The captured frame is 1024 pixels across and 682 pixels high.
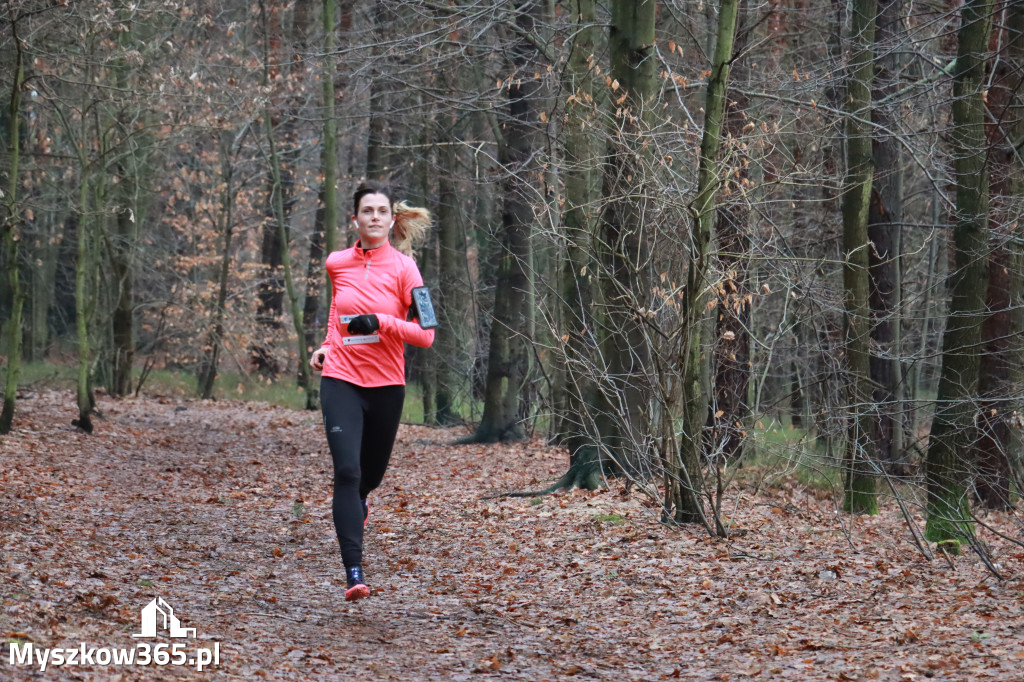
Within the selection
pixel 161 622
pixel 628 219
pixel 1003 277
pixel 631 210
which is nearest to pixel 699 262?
pixel 631 210

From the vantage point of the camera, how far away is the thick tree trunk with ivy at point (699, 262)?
7574mm

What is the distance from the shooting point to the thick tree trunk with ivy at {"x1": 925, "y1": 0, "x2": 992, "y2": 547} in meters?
8.46

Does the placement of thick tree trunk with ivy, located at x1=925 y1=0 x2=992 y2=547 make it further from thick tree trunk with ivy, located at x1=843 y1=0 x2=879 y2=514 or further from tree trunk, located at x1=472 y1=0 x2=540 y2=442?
tree trunk, located at x1=472 y1=0 x2=540 y2=442

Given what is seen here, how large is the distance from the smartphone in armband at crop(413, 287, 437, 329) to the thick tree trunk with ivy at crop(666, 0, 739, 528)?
2362mm

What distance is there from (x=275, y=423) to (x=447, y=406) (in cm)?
355

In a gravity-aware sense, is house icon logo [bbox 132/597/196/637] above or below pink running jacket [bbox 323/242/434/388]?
below

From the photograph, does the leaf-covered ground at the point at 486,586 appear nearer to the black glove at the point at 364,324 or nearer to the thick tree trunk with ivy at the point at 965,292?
the thick tree trunk with ivy at the point at 965,292

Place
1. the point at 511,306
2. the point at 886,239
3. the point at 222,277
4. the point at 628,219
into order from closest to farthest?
the point at 628,219 < the point at 886,239 < the point at 511,306 < the point at 222,277

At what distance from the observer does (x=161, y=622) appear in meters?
5.17

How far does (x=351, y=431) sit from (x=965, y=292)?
5554 millimetres

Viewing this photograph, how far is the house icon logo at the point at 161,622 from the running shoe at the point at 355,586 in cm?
92

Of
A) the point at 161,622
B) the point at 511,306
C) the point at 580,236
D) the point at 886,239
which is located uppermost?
the point at 886,239

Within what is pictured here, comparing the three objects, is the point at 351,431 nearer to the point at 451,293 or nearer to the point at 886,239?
the point at 886,239

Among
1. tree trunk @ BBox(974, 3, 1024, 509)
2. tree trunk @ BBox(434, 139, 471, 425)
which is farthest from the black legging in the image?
tree trunk @ BBox(434, 139, 471, 425)
